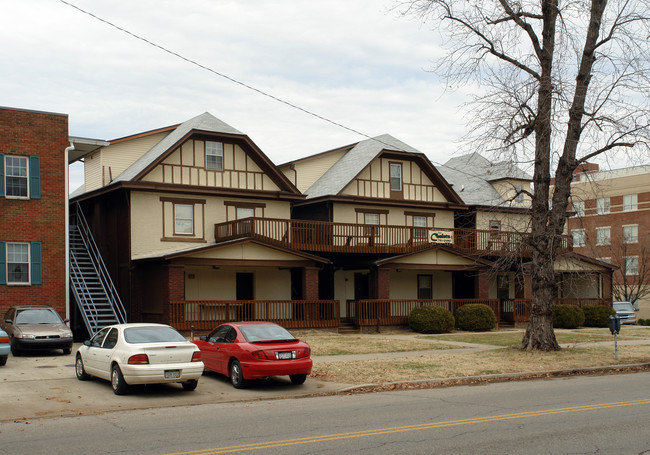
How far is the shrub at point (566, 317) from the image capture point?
37219mm

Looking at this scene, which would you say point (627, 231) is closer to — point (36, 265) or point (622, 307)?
point (622, 307)

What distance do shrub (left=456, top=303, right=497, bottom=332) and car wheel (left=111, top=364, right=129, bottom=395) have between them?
23.1 m

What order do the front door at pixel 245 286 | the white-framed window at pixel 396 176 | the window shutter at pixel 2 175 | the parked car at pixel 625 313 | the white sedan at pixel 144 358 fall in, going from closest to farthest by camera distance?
the white sedan at pixel 144 358
the window shutter at pixel 2 175
the front door at pixel 245 286
the white-framed window at pixel 396 176
the parked car at pixel 625 313

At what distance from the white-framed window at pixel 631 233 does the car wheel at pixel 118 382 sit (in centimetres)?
5801

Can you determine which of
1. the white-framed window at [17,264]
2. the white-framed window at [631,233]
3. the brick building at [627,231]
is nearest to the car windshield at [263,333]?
the white-framed window at [17,264]

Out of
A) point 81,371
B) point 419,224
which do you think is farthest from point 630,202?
point 81,371

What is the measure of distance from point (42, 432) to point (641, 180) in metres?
65.3

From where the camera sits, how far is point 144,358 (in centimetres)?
1441

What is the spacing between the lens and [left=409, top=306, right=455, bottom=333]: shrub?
33531 mm

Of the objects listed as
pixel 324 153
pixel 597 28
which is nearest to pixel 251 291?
pixel 324 153

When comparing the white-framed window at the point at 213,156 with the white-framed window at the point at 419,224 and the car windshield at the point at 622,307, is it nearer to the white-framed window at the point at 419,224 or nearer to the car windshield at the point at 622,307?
the white-framed window at the point at 419,224

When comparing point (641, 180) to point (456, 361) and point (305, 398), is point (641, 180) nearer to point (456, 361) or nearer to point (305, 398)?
point (456, 361)

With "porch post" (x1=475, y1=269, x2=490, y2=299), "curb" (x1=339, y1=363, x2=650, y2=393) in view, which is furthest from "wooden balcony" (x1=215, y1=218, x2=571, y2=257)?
"curb" (x1=339, y1=363, x2=650, y2=393)

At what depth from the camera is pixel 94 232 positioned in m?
35.0
